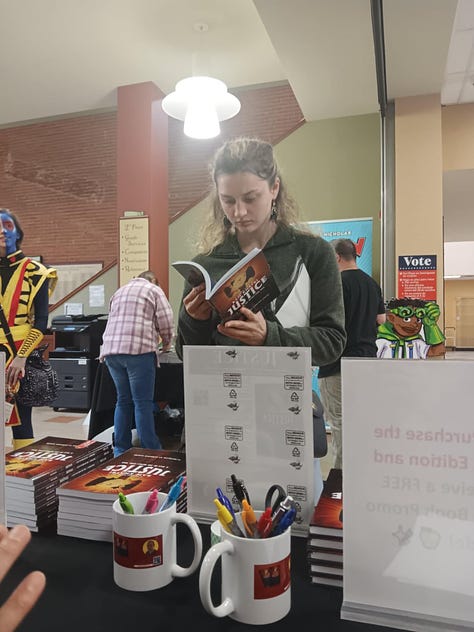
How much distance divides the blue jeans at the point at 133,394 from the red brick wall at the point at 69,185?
3.06 meters

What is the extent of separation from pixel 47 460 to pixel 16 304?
143 centimetres

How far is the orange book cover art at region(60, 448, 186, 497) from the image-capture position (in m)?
0.80

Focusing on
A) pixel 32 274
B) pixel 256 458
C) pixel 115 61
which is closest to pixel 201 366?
pixel 256 458

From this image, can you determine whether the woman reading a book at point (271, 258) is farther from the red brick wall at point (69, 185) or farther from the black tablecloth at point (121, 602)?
the red brick wall at point (69, 185)

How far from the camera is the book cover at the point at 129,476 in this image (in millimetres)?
796

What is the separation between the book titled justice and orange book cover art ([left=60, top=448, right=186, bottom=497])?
32 centimetres

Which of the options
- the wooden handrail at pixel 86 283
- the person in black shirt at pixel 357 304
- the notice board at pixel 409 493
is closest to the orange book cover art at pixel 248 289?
the notice board at pixel 409 493

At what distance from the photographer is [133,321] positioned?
9.78ft

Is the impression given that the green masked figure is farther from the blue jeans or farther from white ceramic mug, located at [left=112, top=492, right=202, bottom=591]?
white ceramic mug, located at [left=112, top=492, right=202, bottom=591]

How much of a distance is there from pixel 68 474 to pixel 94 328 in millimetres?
4859

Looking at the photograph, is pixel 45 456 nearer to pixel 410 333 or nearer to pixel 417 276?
pixel 410 333

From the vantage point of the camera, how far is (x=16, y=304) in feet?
7.14

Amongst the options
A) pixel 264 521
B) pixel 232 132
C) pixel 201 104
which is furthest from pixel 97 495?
pixel 232 132

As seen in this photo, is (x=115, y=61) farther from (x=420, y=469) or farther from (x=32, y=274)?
(x=420, y=469)
